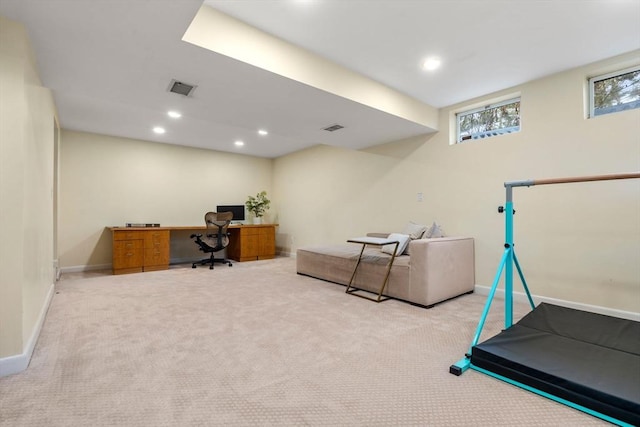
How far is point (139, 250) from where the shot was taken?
483 centimetres

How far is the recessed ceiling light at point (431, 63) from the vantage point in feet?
9.25

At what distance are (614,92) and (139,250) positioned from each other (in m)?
6.43

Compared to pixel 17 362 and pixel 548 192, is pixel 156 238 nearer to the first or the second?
pixel 17 362

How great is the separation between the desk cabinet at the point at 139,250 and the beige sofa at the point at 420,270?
3.00 metres

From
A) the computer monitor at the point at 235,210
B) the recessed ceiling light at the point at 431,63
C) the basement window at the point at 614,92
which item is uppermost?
the recessed ceiling light at the point at 431,63

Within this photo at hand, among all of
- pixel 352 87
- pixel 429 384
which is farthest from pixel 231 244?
pixel 429 384

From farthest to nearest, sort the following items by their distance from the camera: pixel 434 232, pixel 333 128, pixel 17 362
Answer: pixel 333 128
pixel 434 232
pixel 17 362

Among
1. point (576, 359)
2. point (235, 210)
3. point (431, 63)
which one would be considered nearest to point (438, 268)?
point (576, 359)

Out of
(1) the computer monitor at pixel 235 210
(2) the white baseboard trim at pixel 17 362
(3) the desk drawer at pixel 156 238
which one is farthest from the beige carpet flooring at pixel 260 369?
(1) the computer monitor at pixel 235 210

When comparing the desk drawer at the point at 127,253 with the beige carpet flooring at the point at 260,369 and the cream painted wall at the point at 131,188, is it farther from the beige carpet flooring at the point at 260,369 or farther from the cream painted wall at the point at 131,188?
the beige carpet flooring at the point at 260,369

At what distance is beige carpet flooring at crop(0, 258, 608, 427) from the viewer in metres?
1.39

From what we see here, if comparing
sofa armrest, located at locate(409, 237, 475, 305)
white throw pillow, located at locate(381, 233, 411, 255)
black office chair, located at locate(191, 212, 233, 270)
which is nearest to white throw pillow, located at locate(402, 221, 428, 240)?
white throw pillow, located at locate(381, 233, 411, 255)

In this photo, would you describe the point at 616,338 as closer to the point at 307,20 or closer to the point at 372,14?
the point at 372,14

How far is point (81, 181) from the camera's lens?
497 centimetres
